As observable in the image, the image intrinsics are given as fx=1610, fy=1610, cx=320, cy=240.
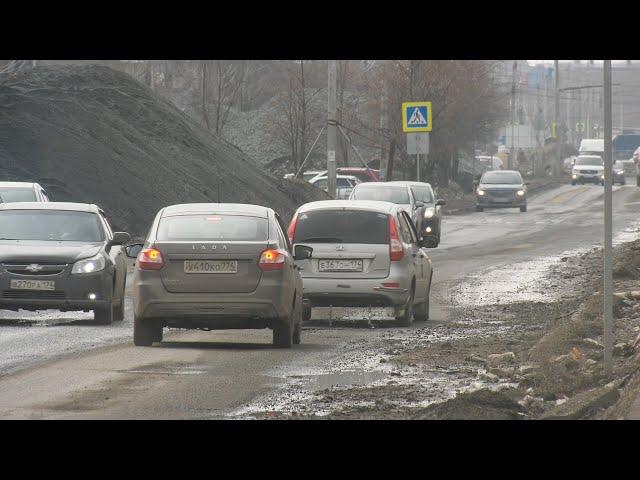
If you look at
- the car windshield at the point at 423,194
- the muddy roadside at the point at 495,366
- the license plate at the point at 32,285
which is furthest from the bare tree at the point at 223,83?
the license plate at the point at 32,285

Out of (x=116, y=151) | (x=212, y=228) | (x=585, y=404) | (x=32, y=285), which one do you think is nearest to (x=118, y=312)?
(x=32, y=285)

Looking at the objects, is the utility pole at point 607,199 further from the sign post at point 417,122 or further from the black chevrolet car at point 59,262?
the sign post at point 417,122

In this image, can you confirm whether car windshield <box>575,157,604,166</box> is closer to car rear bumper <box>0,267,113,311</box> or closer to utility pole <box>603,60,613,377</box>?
car rear bumper <box>0,267,113,311</box>

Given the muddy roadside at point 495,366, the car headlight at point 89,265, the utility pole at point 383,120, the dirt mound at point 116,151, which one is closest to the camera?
the muddy roadside at point 495,366

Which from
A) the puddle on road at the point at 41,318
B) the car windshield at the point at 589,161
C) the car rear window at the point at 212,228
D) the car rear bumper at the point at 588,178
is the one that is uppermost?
the car windshield at the point at 589,161

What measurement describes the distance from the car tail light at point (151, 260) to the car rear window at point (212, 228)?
0.23 meters

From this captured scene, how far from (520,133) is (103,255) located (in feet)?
330

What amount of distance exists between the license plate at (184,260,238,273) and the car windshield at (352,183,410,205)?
62.2 feet

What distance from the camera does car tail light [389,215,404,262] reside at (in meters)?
18.4

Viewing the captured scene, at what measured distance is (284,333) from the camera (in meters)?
15.6

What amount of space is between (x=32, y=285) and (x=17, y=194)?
9689mm

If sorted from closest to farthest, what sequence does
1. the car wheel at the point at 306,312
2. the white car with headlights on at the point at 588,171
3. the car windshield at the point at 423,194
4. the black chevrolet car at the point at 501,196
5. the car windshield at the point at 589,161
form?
the car wheel at the point at 306,312, the car windshield at the point at 423,194, the black chevrolet car at the point at 501,196, the white car with headlights on at the point at 588,171, the car windshield at the point at 589,161

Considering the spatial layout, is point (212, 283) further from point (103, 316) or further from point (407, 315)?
point (407, 315)

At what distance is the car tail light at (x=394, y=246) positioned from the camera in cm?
1839
